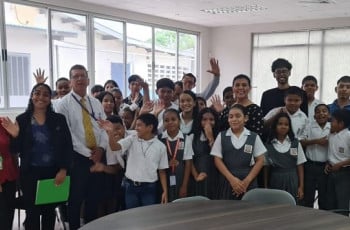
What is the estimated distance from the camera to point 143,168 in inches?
118

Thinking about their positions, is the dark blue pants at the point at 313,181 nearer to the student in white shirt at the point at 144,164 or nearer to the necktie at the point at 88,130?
the student in white shirt at the point at 144,164

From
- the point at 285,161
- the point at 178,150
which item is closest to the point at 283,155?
the point at 285,161

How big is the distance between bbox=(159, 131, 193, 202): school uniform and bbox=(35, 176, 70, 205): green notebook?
853mm

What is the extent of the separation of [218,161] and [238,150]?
18cm

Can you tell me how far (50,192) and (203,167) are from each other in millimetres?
1255

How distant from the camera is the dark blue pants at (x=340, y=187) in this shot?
10.8 feet

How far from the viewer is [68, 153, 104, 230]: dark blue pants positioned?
3.12m

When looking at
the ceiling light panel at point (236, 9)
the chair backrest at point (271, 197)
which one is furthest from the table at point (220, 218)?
the ceiling light panel at point (236, 9)

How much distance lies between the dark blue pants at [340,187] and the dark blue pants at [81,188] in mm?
2092

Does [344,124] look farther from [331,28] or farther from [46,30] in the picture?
[331,28]

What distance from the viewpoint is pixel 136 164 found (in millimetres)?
3023

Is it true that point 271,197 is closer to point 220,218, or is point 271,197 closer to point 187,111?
point 220,218

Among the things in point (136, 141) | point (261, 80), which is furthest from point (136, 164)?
point (261, 80)

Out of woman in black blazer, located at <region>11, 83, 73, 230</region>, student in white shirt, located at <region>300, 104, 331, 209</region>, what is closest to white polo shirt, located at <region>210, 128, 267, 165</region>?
student in white shirt, located at <region>300, 104, 331, 209</region>
